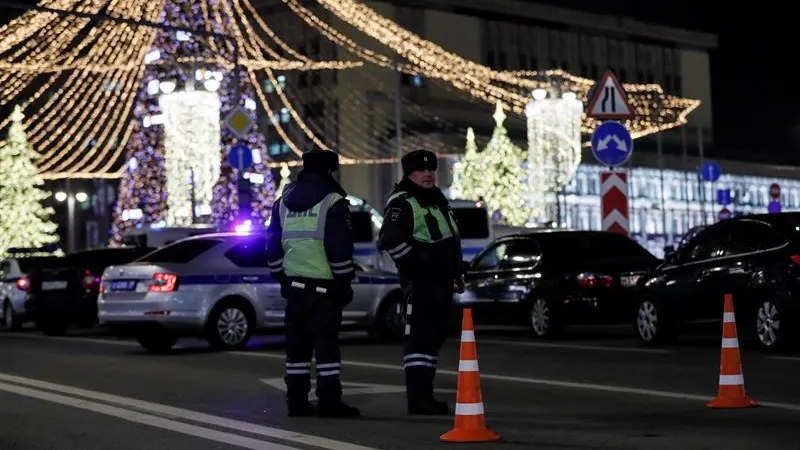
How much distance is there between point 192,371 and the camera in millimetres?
16250

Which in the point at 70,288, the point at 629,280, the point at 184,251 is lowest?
the point at 629,280

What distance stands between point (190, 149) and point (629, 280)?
89.7 ft

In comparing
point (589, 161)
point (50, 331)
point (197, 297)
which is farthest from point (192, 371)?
point (589, 161)

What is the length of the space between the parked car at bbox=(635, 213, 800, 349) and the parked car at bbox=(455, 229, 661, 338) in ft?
2.97

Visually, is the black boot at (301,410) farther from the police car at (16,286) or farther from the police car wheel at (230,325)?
the police car at (16,286)

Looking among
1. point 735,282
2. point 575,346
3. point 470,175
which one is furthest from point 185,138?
point 470,175

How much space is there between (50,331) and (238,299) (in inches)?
331

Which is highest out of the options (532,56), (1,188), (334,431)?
(532,56)

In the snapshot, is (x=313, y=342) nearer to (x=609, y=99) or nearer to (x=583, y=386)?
(x=583, y=386)

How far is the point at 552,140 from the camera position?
193 feet

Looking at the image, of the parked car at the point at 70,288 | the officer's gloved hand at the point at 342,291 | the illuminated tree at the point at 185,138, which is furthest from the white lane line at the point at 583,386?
the illuminated tree at the point at 185,138

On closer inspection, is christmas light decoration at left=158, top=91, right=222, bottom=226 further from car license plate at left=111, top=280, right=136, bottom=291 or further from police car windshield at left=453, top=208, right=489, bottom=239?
car license plate at left=111, top=280, right=136, bottom=291

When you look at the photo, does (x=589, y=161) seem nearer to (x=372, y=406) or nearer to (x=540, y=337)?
(x=540, y=337)

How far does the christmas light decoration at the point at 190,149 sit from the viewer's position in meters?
45.7
